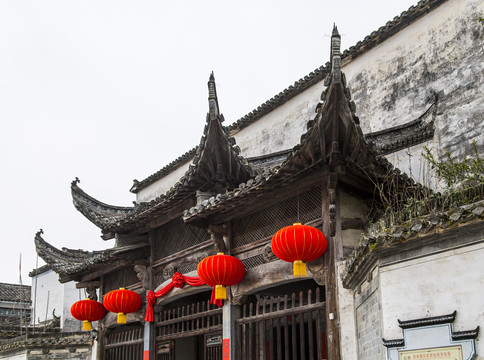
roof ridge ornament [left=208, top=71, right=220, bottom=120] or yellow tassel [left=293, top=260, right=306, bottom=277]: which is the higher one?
roof ridge ornament [left=208, top=71, right=220, bottom=120]

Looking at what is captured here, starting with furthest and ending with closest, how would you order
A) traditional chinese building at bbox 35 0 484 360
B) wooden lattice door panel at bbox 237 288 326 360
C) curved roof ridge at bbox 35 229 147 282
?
1. curved roof ridge at bbox 35 229 147 282
2. wooden lattice door panel at bbox 237 288 326 360
3. traditional chinese building at bbox 35 0 484 360

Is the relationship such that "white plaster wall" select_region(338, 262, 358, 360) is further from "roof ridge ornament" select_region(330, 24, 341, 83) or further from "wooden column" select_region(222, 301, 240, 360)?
"roof ridge ornament" select_region(330, 24, 341, 83)

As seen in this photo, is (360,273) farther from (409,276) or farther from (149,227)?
(149,227)

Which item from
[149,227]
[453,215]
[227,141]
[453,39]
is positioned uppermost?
[453,39]

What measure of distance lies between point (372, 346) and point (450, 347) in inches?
51.9

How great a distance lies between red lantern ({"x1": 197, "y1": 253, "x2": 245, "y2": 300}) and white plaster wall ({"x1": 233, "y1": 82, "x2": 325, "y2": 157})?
7576mm

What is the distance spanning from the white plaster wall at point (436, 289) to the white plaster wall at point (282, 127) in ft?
33.5

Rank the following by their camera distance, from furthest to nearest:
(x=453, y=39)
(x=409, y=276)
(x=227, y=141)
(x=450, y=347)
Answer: (x=453, y=39), (x=227, y=141), (x=409, y=276), (x=450, y=347)

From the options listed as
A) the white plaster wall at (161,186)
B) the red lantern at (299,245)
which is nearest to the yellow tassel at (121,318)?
the red lantern at (299,245)

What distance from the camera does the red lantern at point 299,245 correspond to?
7.04 metres

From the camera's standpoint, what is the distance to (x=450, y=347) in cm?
462

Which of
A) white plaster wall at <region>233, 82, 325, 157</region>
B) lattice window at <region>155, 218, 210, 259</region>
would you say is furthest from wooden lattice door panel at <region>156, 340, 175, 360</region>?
white plaster wall at <region>233, 82, 325, 157</region>

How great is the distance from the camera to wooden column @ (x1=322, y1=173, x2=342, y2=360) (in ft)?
22.7

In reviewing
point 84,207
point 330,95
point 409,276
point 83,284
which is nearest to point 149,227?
point 84,207
